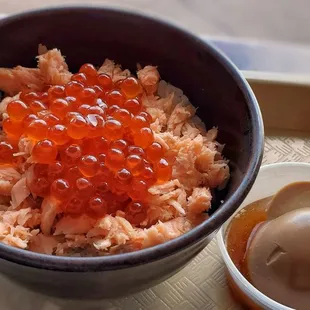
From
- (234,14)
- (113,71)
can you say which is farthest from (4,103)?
(234,14)

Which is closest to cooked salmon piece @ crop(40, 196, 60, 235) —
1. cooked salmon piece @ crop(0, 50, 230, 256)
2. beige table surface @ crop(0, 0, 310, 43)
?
cooked salmon piece @ crop(0, 50, 230, 256)

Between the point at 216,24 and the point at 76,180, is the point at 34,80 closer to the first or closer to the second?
the point at 76,180

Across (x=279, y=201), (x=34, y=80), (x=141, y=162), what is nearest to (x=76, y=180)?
(x=141, y=162)

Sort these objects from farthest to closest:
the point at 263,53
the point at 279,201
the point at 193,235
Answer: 1. the point at 263,53
2. the point at 279,201
3. the point at 193,235

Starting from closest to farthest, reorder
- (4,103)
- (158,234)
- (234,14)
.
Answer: (158,234) → (4,103) → (234,14)

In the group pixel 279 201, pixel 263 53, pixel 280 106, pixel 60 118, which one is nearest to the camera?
pixel 60 118

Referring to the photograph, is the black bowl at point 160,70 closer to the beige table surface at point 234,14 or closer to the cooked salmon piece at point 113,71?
the cooked salmon piece at point 113,71

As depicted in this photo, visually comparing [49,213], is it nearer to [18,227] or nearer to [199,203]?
[18,227]

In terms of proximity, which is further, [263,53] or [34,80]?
[263,53]
